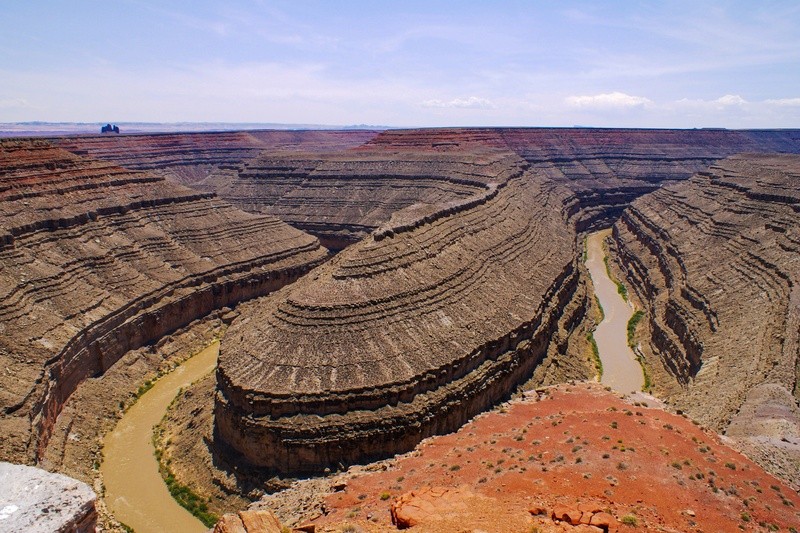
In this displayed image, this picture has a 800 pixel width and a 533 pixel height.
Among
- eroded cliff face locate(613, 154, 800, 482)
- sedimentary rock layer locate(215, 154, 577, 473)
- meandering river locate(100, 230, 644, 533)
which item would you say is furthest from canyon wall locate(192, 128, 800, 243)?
sedimentary rock layer locate(215, 154, 577, 473)

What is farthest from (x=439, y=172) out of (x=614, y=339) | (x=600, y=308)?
(x=614, y=339)

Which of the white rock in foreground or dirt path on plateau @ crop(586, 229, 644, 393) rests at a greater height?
the white rock in foreground

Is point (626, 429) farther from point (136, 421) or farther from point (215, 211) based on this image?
point (215, 211)

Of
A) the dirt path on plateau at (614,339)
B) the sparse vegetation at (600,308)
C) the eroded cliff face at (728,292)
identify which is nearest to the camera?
the eroded cliff face at (728,292)

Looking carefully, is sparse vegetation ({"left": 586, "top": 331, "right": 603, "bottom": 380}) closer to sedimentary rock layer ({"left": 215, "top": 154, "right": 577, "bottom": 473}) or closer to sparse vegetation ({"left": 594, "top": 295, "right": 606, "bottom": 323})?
sedimentary rock layer ({"left": 215, "top": 154, "right": 577, "bottom": 473})

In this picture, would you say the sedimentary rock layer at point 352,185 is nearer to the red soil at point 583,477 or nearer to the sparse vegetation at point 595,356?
the sparse vegetation at point 595,356

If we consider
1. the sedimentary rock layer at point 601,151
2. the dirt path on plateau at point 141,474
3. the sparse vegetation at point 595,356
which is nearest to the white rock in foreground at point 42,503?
the dirt path on plateau at point 141,474

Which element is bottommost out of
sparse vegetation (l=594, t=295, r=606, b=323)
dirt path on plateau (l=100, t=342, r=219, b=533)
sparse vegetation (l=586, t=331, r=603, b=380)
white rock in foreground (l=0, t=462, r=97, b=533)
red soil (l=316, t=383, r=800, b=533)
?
dirt path on plateau (l=100, t=342, r=219, b=533)
